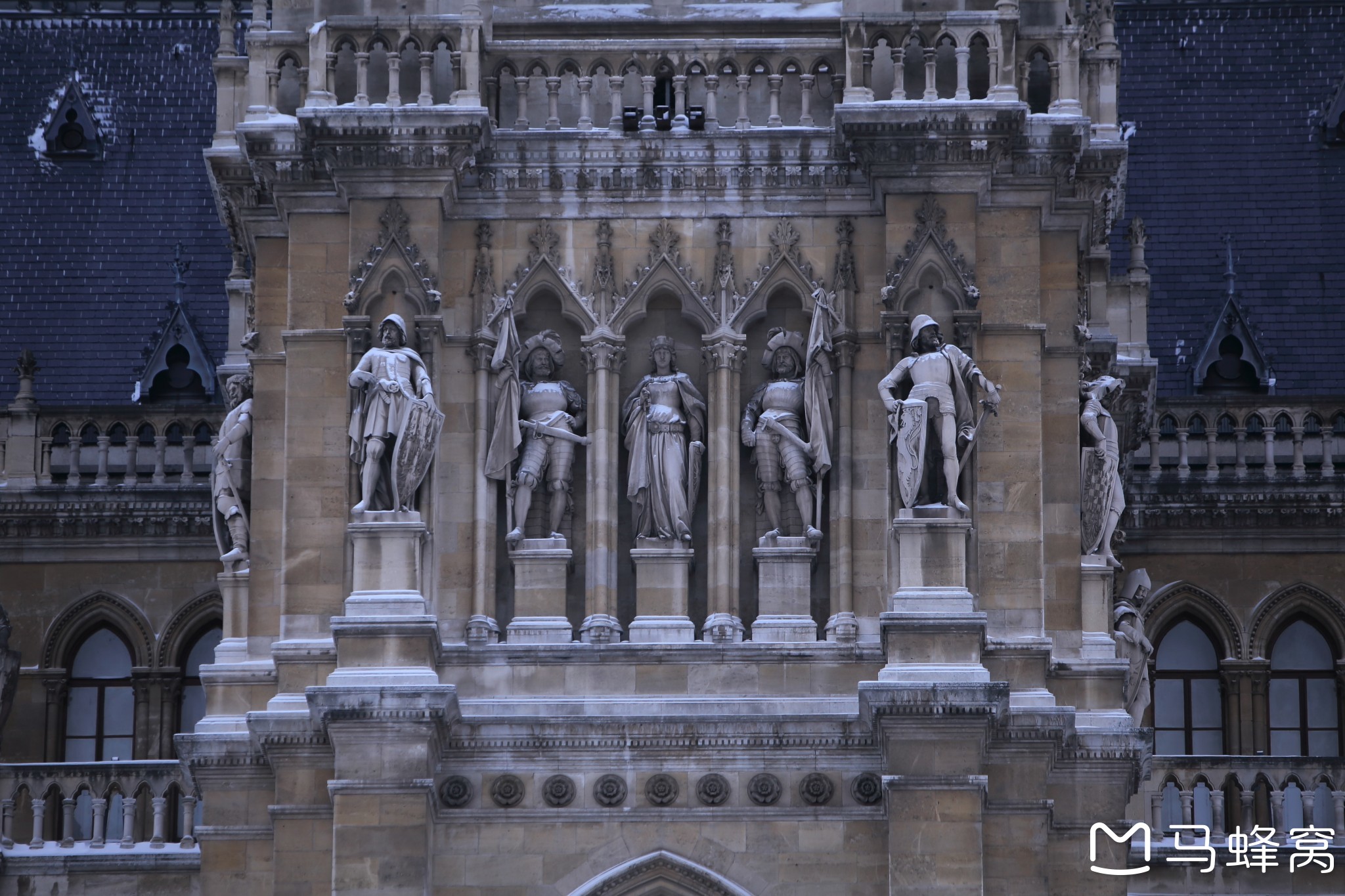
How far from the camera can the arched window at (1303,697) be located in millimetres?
49344

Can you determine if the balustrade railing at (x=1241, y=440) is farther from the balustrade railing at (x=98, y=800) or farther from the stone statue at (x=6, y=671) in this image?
the stone statue at (x=6, y=671)

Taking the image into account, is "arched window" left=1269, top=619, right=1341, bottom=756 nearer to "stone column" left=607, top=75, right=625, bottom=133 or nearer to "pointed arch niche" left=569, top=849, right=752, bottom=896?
"pointed arch niche" left=569, top=849, right=752, bottom=896

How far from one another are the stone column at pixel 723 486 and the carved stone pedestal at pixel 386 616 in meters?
2.67

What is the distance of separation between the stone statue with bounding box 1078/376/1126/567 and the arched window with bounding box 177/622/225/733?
45.9 ft

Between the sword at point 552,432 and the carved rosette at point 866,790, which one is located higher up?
the sword at point 552,432

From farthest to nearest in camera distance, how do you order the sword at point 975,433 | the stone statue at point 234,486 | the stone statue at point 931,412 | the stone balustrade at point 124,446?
the stone balustrade at point 124,446
the stone statue at point 234,486
the sword at point 975,433
the stone statue at point 931,412

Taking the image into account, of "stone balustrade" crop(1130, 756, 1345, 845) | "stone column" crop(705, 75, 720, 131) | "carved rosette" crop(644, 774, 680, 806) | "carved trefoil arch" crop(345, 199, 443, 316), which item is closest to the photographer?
"carved rosette" crop(644, 774, 680, 806)

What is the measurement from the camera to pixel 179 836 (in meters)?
45.8

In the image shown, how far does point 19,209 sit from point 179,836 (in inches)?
437

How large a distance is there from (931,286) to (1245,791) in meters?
9.01

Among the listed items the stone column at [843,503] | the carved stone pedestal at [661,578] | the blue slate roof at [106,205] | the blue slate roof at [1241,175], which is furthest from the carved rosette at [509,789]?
the blue slate roof at [1241,175]

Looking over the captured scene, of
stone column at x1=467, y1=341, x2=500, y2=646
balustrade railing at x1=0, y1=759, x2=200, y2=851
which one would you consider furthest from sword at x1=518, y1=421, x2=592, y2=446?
balustrade railing at x1=0, y1=759, x2=200, y2=851

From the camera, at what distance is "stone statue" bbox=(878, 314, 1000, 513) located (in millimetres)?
37344

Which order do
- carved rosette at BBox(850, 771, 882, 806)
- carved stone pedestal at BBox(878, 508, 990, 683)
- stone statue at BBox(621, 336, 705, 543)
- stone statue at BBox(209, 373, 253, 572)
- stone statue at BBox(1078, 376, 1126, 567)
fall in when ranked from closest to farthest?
carved stone pedestal at BBox(878, 508, 990, 683) → carved rosette at BBox(850, 771, 882, 806) → stone statue at BBox(621, 336, 705, 543) → stone statue at BBox(1078, 376, 1126, 567) → stone statue at BBox(209, 373, 253, 572)
